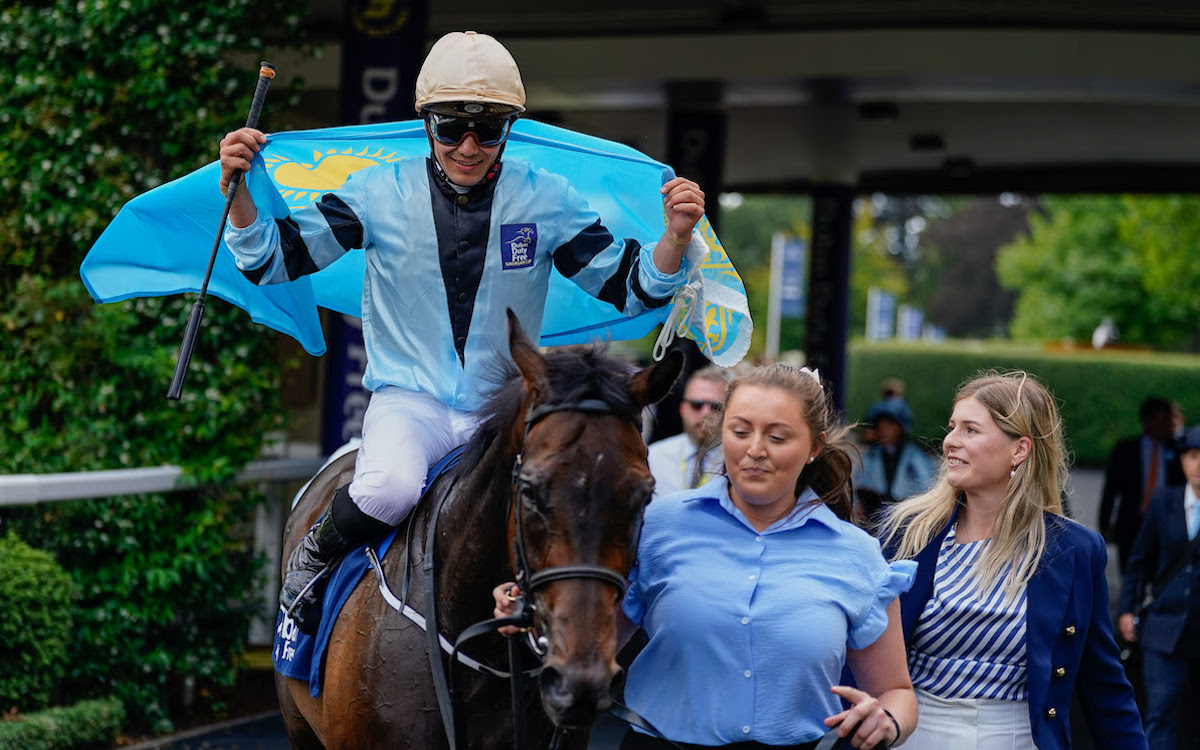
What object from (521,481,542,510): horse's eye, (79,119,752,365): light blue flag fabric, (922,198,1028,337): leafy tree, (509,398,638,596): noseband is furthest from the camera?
(922,198,1028,337): leafy tree

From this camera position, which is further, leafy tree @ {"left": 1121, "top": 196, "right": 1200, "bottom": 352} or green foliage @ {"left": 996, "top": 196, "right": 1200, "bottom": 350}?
green foliage @ {"left": 996, "top": 196, "right": 1200, "bottom": 350}

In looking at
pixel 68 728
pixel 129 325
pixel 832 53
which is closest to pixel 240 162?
pixel 68 728

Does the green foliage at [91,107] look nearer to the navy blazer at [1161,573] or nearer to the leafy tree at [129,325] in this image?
the leafy tree at [129,325]

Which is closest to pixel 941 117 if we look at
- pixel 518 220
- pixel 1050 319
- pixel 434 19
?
pixel 434 19

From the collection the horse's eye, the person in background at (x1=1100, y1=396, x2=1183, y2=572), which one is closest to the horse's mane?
the horse's eye

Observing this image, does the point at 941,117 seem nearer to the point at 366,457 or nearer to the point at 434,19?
the point at 434,19

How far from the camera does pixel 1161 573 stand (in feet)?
22.1

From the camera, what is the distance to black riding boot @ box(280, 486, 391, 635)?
10.9 feet

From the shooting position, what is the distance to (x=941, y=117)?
14.9m

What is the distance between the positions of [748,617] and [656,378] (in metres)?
0.52

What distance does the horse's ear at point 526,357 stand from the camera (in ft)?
9.02

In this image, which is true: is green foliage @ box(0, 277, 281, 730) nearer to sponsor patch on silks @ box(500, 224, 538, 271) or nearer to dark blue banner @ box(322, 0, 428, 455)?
dark blue banner @ box(322, 0, 428, 455)

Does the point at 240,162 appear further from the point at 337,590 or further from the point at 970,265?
the point at 970,265

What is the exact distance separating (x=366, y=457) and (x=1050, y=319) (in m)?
39.0
